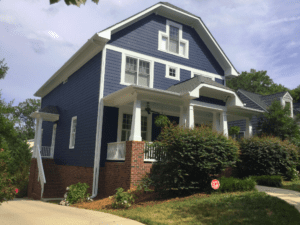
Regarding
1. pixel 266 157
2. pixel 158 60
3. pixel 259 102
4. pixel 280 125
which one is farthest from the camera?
pixel 259 102

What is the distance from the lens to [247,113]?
51.5 ft

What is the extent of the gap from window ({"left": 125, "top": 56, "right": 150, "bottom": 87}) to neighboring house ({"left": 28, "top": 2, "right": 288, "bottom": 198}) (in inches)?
2.2

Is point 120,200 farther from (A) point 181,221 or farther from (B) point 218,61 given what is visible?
(B) point 218,61

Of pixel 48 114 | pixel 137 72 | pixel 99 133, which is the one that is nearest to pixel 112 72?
pixel 137 72

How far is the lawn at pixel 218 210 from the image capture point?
6578 mm

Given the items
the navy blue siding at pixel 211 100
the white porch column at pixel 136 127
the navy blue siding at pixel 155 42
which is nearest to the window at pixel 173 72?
the navy blue siding at pixel 155 42

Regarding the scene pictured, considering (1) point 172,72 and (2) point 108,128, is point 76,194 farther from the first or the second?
(1) point 172,72

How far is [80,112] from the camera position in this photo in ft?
50.8

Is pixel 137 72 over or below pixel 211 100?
over

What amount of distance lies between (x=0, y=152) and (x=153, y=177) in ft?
28.5

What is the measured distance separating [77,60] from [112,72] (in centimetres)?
370

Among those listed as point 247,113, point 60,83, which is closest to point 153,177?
point 247,113

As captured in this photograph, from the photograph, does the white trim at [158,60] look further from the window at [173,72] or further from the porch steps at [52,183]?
the porch steps at [52,183]

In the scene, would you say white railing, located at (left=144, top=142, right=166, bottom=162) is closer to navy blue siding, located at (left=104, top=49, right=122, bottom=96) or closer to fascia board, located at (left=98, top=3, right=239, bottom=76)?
navy blue siding, located at (left=104, top=49, right=122, bottom=96)
